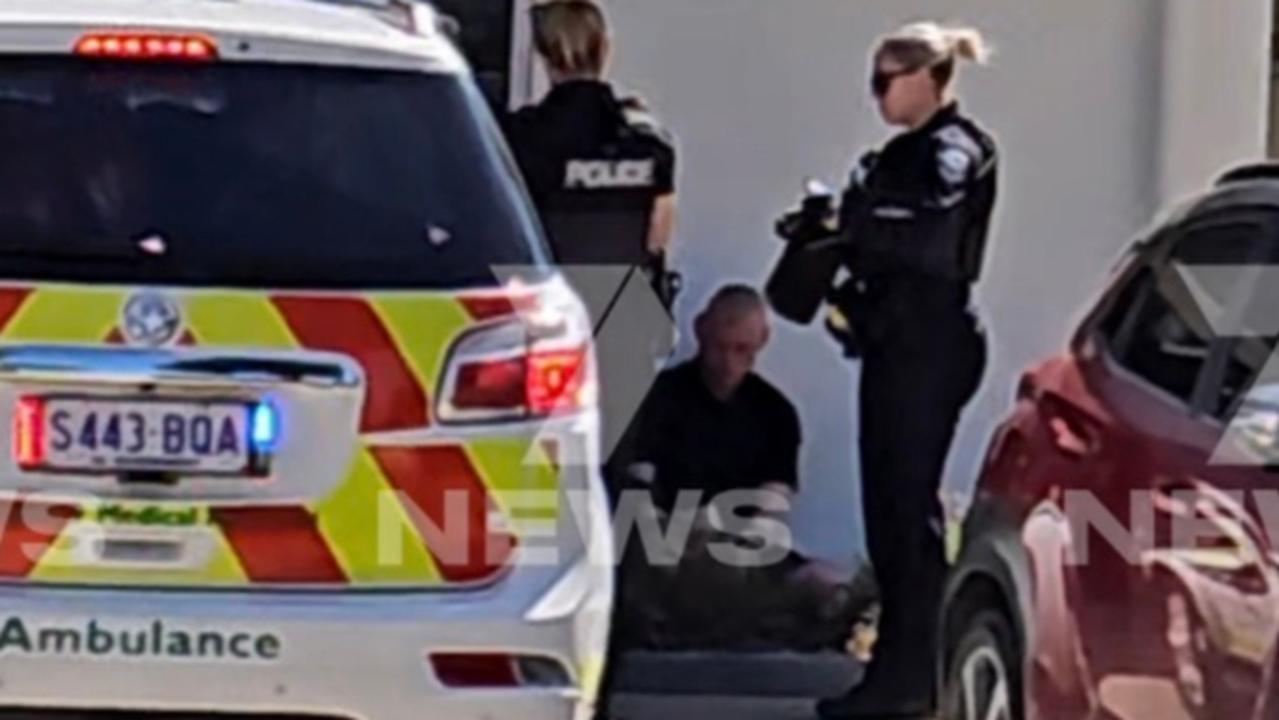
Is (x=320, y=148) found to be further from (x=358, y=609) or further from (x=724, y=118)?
(x=724, y=118)

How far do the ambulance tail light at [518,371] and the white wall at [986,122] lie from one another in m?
4.37

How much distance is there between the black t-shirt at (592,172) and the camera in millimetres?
8383

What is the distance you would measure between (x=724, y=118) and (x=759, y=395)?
1184 millimetres

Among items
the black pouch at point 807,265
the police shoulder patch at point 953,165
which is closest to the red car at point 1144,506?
the police shoulder patch at point 953,165

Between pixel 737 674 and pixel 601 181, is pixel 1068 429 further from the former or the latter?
pixel 737 674

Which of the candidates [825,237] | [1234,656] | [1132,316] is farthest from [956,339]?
[1234,656]

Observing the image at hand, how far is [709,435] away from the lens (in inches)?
360

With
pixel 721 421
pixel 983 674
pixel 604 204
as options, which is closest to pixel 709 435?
pixel 721 421

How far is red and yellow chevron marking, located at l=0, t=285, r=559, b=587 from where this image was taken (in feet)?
17.6

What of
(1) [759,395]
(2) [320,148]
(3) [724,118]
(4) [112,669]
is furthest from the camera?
(3) [724,118]

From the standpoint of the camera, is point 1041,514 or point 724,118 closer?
point 1041,514

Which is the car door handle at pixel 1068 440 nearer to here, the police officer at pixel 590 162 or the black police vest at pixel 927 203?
the black police vest at pixel 927 203

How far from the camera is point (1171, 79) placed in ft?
33.4

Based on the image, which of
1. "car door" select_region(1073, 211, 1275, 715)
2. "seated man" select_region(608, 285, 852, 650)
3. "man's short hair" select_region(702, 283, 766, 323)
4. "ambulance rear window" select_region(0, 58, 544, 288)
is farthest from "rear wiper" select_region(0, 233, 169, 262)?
"man's short hair" select_region(702, 283, 766, 323)
